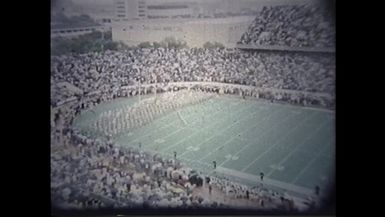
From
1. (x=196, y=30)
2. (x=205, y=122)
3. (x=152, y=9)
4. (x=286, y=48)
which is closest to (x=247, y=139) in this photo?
(x=205, y=122)

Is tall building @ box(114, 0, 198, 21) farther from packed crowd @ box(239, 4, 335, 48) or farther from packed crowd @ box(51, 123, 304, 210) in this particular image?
packed crowd @ box(51, 123, 304, 210)

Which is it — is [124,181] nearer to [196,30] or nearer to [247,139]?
[247,139]

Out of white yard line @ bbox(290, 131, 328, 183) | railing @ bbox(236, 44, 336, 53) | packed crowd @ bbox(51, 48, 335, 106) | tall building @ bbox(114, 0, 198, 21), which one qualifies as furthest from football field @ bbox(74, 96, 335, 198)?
tall building @ bbox(114, 0, 198, 21)

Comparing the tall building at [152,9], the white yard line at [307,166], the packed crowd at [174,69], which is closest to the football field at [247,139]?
the white yard line at [307,166]

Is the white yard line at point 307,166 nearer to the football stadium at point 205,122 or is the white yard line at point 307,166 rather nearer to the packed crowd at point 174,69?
the football stadium at point 205,122

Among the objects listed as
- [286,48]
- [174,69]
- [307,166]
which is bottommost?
[307,166]

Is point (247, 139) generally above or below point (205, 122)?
below
